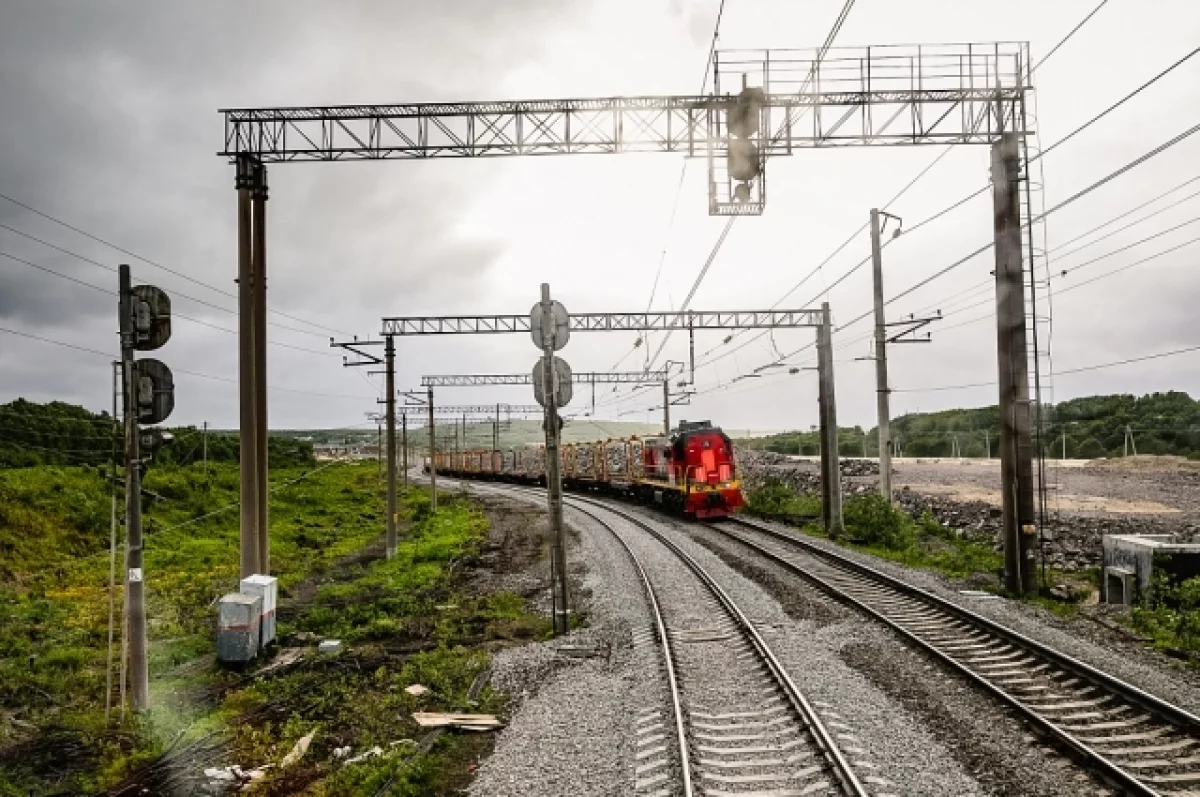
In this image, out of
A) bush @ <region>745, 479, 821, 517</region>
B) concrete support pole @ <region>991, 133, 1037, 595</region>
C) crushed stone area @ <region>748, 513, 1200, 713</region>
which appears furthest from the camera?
bush @ <region>745, 479, 821, 517</region>

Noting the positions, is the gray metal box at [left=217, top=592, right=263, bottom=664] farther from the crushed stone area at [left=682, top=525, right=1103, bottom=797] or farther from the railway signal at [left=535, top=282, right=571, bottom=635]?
the crushed stone area at [left=682, top=525, right=1103, bottom=797]

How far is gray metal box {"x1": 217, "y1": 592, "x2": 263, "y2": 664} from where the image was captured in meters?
11.2

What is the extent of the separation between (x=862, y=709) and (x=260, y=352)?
11.3m

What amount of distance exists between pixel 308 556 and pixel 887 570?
17.4m

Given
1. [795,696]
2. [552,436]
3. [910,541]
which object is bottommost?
[910,541]

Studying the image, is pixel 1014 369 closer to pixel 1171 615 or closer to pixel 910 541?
pixel 1171 615

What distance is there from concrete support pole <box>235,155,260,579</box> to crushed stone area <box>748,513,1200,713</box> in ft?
39.5

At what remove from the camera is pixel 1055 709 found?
7.55m

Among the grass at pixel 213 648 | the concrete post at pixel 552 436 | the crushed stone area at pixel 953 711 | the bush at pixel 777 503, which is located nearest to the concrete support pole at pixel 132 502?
the grass at pixel 213 648

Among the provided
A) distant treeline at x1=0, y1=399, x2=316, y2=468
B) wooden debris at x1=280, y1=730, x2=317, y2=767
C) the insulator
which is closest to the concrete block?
the insulator

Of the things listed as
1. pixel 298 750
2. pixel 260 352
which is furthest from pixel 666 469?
pixel 298 750

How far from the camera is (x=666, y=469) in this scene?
30609 millimetres

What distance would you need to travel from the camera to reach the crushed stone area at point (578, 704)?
650cm

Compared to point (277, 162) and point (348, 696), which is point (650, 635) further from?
point (277, 162)
